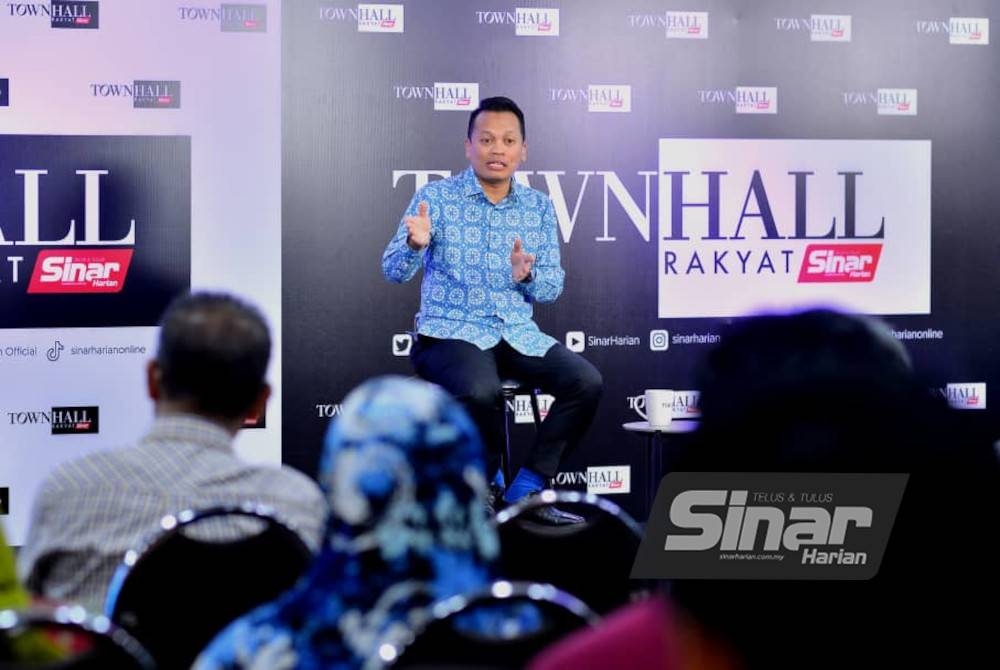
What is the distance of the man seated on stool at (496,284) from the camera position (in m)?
4.88

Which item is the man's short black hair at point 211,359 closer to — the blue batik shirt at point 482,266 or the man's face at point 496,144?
the blue batik shirt at point 482,266

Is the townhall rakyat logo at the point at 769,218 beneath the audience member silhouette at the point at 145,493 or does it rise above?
above

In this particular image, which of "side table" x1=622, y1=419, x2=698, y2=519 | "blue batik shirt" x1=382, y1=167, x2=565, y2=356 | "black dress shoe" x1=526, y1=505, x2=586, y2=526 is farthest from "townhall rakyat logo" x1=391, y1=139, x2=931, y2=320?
"black dress shoe" x1=526, y1=505, x2=586, y2=526

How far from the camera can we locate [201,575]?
1777mm

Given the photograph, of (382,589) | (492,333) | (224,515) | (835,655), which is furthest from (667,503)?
(492,333)

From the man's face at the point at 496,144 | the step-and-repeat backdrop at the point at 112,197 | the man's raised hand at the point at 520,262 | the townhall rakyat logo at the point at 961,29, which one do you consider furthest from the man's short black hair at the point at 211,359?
the townhall rakyat logo at the point at 961,29

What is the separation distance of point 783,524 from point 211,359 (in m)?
0.98

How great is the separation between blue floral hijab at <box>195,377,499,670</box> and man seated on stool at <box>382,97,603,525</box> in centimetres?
356

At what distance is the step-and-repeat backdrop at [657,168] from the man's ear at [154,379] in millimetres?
3562

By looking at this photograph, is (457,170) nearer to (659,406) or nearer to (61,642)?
(659,406)

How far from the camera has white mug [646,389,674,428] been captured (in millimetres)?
4840

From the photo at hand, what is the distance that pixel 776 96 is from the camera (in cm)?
615

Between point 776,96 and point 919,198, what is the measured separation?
0.87 metres

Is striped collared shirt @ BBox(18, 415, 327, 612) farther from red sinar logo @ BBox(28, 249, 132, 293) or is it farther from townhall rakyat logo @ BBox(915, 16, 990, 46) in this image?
townhall rakyat logo @ BBox(915, 16, 990, 46)
